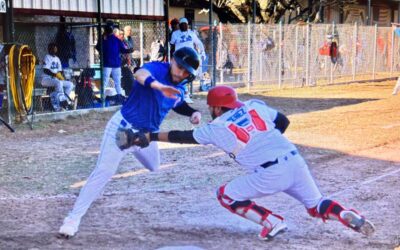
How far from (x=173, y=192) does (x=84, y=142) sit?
4.00 metres

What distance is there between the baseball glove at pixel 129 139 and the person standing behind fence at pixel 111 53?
913 centimetres

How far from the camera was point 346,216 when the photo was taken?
4785 millimetres

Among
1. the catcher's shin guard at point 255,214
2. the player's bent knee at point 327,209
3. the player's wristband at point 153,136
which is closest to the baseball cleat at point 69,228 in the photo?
the player's wristband at point 153,136

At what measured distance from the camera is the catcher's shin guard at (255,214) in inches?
196

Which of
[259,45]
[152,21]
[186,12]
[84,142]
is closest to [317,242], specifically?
[84,142]

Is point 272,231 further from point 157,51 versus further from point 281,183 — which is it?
point 157,51

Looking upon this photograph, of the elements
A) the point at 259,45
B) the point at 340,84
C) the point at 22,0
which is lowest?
the point at 340,84

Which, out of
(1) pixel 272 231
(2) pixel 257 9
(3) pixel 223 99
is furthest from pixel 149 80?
(2) pixel 257 9

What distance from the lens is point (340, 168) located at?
27.3 ft

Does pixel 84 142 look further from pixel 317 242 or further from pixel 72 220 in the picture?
pixel 317 242

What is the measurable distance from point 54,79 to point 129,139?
356 inches

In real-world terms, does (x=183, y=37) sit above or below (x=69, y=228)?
above

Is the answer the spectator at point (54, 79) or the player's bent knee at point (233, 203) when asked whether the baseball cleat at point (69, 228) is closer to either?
the player's bent knee at point (233, 203)

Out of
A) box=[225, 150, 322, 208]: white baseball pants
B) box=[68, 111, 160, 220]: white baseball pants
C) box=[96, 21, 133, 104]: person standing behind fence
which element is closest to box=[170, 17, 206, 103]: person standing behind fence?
box=[96, 21, 133, 104]: person standing behind fence
